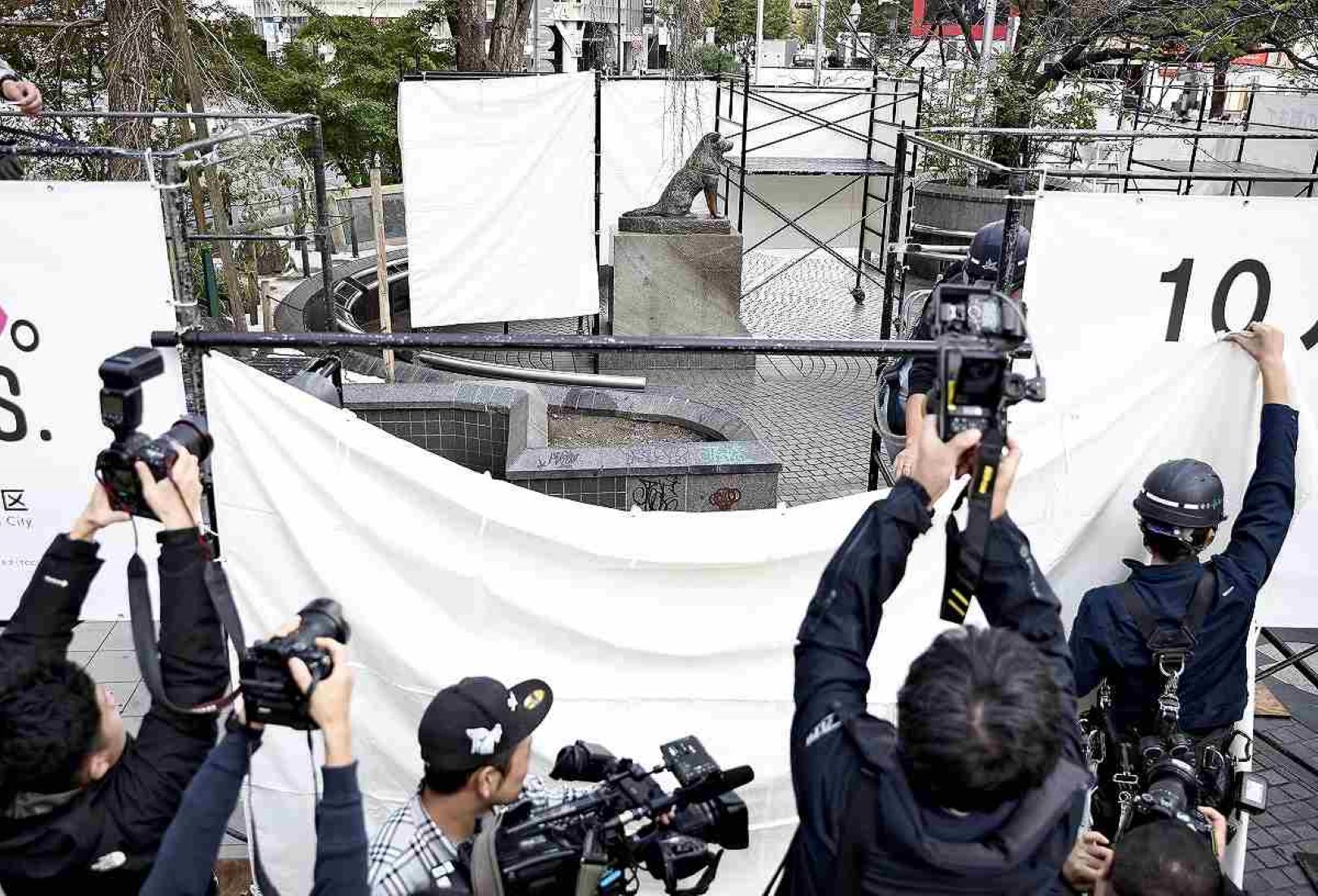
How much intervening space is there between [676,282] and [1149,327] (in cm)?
829

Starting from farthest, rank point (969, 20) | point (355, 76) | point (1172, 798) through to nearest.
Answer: point (969, 20) → point (355, 76) → point (1172, 798)

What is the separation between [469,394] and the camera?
289 inches

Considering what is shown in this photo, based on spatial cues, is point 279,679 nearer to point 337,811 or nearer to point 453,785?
point 337,811

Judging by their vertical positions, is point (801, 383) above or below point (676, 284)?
below

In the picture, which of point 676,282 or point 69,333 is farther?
point 676,282

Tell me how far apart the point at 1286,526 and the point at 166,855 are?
3.06 metres

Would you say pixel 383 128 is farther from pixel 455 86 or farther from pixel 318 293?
pixel 455 86

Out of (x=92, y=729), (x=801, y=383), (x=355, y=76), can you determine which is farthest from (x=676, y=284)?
(x=355, y=76)

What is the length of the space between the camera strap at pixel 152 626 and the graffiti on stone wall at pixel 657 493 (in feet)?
14.0

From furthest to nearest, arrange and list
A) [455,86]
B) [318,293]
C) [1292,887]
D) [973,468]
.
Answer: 1. [318,293]
2. [455,86]
3. [1292,887]
4. [973,468]

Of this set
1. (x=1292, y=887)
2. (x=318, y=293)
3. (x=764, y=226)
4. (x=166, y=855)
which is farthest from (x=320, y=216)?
(x=764, y=226)

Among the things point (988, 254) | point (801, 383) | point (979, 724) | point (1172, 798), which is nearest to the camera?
point (979, 724)

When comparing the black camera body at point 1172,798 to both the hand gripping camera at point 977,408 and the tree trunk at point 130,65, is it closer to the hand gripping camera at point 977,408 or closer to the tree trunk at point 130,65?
the hand gripping camera at point 977,408

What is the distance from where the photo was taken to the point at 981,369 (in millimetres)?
2246
